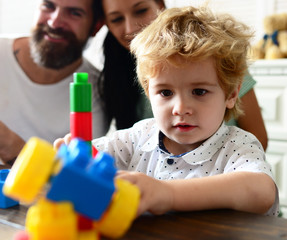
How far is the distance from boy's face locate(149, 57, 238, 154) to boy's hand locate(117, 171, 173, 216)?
30cm

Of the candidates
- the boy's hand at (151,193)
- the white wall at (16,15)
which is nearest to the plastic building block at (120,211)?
the boy's hand at (151,193)

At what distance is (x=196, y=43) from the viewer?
33.2 inches

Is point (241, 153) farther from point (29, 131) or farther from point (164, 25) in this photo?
point (29, 131)

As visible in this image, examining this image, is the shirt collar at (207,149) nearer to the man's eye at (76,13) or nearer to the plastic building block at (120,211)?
the plastic building block at (120,211)

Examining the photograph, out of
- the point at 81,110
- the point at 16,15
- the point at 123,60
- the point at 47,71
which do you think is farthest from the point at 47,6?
the point at 16,15

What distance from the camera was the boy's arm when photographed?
54 cm

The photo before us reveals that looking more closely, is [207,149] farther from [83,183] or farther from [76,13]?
[76,13]

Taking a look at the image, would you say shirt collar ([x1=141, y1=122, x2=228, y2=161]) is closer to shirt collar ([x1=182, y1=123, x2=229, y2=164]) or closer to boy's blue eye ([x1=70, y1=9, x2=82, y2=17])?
shirt collar ([x1=182, y1=123, x2=229, y2=164])

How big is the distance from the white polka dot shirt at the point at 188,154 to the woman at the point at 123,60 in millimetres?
453

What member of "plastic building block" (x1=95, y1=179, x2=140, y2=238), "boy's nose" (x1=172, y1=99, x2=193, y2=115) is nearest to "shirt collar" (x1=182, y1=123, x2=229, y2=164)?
"boy's nose" (x1=172, y1=99, x2=193, y2=115)

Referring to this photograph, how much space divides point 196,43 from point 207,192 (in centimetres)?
37

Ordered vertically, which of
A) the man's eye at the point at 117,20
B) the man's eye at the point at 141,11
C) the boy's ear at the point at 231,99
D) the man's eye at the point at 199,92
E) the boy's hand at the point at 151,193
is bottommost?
the boy's hand at the point at 151,193

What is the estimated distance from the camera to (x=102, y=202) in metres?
0.37

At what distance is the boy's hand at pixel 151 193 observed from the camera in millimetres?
526
